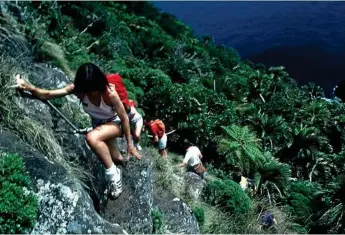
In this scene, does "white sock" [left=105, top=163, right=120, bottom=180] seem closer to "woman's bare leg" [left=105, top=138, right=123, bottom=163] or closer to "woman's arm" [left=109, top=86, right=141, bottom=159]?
"woman's bare leg" [left=105, top=138, right=123, bottom=163]

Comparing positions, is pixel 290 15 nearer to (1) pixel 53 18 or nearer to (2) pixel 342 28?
(2) pixel 342 28

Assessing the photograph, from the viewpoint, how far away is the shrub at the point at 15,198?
14.8 feet

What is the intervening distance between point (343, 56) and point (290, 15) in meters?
14.1

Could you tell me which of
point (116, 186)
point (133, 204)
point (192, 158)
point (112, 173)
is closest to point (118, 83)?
point (112, 173)

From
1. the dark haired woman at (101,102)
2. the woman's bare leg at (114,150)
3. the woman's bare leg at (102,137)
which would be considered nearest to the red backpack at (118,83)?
the dark haired woman at (101,102)

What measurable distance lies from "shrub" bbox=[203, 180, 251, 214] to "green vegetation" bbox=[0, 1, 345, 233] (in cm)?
2

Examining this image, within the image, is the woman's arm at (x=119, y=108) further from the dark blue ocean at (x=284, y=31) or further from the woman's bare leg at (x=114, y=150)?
the dark blue ocean at (x=284, y=31)

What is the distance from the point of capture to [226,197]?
1146 cm

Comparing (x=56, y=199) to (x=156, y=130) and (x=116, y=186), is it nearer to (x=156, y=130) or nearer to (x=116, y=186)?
(x=116, y=186)

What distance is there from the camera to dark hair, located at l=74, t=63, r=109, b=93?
485cm

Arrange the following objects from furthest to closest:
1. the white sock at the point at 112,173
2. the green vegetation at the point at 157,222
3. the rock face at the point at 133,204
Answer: the green vegetation at the point at 157,222 → the rock face at the point at 133,204 → the white sock at the point at 112,173

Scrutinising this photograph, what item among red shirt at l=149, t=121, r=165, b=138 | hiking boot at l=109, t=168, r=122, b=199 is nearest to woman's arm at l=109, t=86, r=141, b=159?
hiking boot at l=109, t=168, r=122, b=199

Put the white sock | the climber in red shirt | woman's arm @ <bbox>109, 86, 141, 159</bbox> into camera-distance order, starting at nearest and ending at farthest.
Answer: woman's arm @ <bbox>109, 86, 141, 159</bbox>, the white sock, the climber in red shirt

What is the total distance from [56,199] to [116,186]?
1.06 metres
